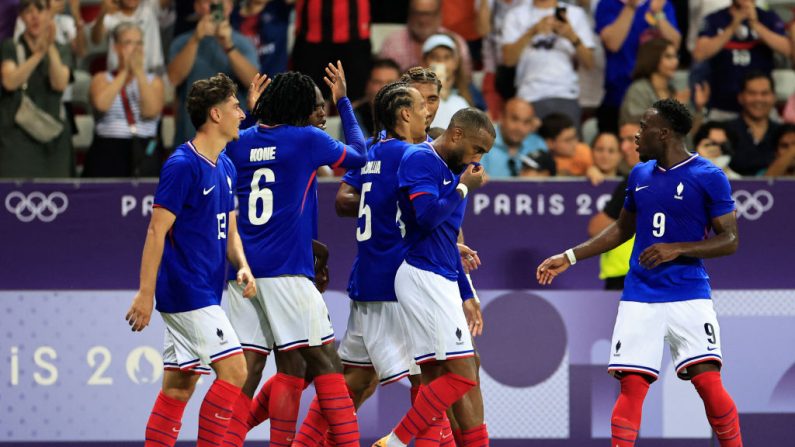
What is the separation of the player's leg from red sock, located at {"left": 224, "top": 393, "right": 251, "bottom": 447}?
2509 mm

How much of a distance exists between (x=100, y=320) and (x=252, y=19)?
12.1ft

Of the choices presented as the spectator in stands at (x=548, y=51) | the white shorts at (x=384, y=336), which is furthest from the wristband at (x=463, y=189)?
the spectator in stands at (x=548, y=51)

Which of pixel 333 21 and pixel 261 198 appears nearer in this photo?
pixel 261 198

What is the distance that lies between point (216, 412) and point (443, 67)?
507cm

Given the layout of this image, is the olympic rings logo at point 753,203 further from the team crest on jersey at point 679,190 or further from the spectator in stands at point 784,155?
the team crest on jersey at point 679,190

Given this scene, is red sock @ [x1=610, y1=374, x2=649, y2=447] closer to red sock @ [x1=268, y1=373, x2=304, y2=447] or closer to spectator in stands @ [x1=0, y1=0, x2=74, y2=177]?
red sock @ [x1=268, y1=373, x2=304, y2=447]

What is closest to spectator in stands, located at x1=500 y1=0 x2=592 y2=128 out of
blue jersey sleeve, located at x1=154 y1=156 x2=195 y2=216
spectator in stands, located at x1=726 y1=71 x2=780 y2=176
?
spectator in stands, located at x1=726 y1=71 x2=780 y2=176

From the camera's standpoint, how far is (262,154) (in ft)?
25.1

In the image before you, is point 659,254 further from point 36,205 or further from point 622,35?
point 622,35

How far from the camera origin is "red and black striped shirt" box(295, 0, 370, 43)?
1198 centimetres

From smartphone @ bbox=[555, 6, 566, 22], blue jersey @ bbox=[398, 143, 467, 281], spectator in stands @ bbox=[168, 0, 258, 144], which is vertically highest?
smartphone @ bbox=[555, 6, 566, 22]

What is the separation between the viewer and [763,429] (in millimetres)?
10172

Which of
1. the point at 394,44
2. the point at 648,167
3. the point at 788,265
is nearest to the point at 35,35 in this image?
the point at 394,44

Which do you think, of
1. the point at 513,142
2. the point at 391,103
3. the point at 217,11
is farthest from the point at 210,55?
the point at 391,103
